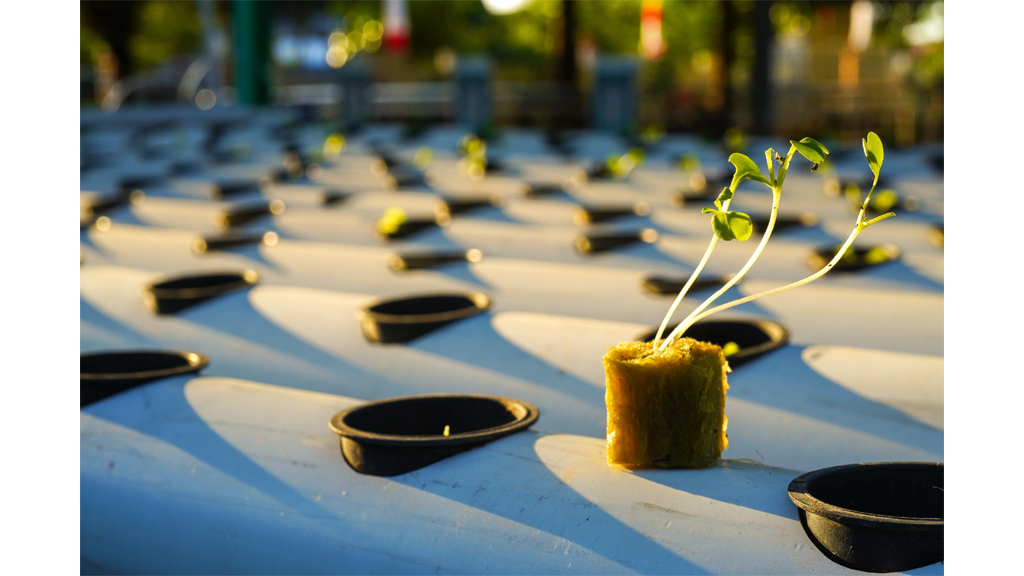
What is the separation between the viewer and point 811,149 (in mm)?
1200

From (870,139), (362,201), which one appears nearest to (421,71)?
(362,201)

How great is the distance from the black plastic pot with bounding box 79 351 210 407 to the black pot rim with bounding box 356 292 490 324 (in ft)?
1.65

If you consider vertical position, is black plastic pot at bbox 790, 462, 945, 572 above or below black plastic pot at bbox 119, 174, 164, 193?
below

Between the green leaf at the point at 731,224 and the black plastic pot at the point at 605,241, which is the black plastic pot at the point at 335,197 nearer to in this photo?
the black plastic pot at the point at 605,241

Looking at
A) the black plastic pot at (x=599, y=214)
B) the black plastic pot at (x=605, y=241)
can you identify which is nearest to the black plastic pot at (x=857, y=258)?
the black plastic pot at (x=605, y=241)

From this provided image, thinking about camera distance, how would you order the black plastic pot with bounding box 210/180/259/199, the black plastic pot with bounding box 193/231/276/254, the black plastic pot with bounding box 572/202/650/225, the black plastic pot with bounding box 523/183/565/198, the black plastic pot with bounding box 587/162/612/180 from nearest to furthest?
the black plastic pot with bounding box 193/231/276/254, the black plastic pot with bounding box 572/202/650/225, the black plastic pot with bounding box 523/183/565/198, the black plastic pot with bounding box 210/180/259/199, the black plastic pot with bounding box 587/162/612/180

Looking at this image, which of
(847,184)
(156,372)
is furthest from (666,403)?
(847,184)

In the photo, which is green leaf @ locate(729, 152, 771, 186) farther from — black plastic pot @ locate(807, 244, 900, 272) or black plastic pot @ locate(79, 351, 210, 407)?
black plastic pot @ locate(807, 244, 900, 272)

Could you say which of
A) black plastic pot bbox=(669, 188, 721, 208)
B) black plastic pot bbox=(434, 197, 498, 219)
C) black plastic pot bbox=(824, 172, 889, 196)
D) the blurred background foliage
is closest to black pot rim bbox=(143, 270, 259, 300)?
black plastic pot bbox=(434, 197, 498, 219)

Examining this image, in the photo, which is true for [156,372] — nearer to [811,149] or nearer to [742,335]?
[742,335]

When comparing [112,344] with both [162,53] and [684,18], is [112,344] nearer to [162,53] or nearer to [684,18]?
[162,53]

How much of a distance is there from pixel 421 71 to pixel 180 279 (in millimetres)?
31043

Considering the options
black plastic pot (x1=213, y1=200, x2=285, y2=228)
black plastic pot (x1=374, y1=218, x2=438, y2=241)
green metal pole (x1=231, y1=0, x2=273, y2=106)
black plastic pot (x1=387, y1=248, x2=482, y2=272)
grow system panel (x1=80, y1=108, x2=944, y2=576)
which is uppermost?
green metal pole (x1=231, y1=0, x2=273, y2=106)

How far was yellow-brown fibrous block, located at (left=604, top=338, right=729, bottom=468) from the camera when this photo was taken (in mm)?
1423
